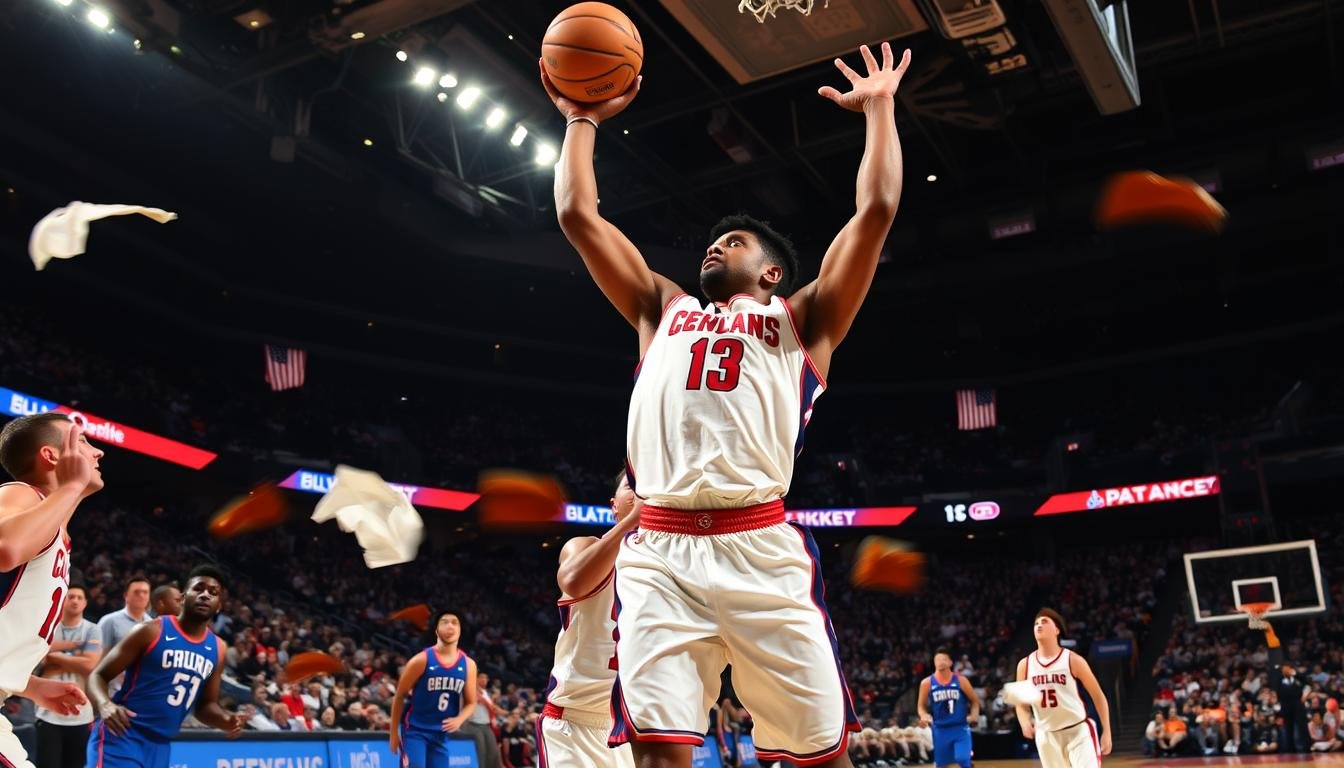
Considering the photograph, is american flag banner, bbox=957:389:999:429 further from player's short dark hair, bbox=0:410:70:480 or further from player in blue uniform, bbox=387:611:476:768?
player's short dark hair, bbox=0:410:70:480

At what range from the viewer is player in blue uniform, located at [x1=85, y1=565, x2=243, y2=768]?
576 centimetres

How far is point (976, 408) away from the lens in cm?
3141

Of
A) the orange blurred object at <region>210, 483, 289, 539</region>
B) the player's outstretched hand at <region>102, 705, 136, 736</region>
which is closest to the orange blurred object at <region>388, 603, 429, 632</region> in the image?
the orange blurred object at <region>210, 483, 289, 539</region>

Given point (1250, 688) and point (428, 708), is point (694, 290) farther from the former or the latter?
point (428, 708)

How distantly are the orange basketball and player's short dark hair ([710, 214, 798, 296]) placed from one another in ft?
1.78

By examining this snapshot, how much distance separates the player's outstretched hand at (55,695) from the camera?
3.64 meters

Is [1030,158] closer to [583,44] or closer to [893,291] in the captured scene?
[893,291]

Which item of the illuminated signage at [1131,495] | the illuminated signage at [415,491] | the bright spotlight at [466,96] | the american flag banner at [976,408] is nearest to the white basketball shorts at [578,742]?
the bright spotlight at [466,96]

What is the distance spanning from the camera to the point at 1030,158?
23734 millimetres

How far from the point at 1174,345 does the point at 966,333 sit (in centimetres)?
625

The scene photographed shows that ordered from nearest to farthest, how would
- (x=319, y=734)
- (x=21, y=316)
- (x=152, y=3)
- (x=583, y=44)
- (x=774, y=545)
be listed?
(x=774, y=545)
(x=583, y=44)
(x=319, y=734)
(x=152, y=3)
(x=21, y=316)

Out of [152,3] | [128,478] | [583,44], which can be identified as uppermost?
[152,3]

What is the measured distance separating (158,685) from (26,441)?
3034 mm

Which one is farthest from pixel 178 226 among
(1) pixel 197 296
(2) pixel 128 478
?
(2) pixel 128 478
